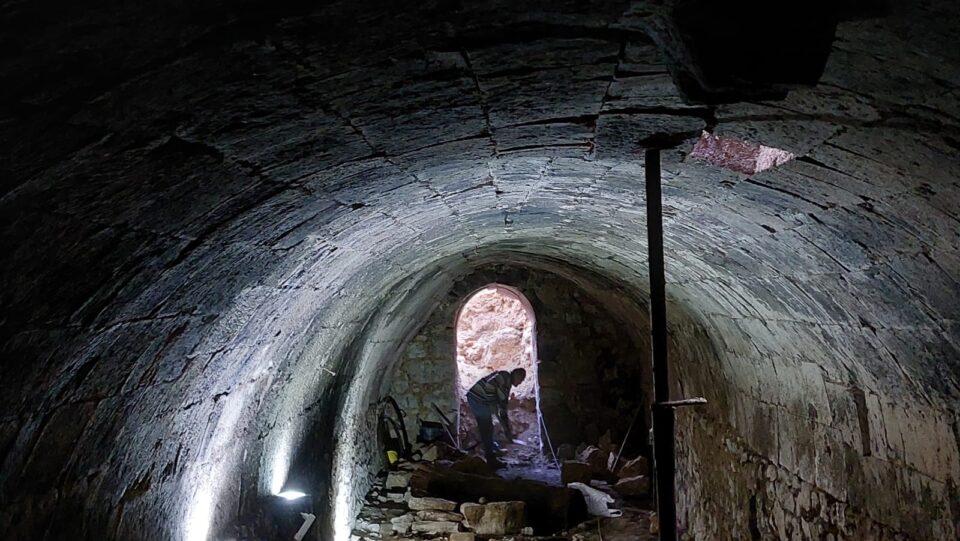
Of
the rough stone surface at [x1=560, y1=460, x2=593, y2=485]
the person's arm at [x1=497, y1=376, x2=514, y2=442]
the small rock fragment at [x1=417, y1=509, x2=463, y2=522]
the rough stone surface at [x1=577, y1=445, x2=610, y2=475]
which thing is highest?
the person's arm at [x1=497, y1=376, x2=514, y2=442]

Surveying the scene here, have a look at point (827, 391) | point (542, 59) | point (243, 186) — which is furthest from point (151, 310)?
point (827, 391)

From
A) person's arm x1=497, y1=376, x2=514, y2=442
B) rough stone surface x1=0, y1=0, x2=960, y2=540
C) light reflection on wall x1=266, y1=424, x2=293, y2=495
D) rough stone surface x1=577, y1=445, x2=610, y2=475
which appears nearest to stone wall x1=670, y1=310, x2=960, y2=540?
rough stone surface x1=0, y1=0, x2=960, y2=540

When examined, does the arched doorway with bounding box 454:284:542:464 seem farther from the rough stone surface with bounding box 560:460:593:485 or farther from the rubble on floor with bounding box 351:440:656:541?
the rubble on floor with bounding box 351:440:656:541

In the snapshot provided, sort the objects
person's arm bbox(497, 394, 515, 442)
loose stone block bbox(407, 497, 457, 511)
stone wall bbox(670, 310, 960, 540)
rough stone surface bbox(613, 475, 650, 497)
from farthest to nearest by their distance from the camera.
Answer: person's arm bbox(497, 394, 515, 442), rough stone surface bbox(613, 475, 650, 497), loose stone block bbox(407, 497, 457, 511), stone wall bbox(670, 310, 960, 540)

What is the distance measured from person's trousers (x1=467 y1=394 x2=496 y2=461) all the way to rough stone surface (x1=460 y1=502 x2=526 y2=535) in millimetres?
3026

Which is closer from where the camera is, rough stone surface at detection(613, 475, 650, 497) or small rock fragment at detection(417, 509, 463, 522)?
small rock fragment at detection(417, 509, 463, 522)

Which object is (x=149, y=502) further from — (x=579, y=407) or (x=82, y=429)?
(x=579, y=407)

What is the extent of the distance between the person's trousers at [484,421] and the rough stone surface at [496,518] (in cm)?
303

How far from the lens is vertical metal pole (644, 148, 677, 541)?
9.70 ft

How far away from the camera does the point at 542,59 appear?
6.30 ft

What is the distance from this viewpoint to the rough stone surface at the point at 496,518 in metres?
7.91

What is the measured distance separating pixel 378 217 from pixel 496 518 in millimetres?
5212

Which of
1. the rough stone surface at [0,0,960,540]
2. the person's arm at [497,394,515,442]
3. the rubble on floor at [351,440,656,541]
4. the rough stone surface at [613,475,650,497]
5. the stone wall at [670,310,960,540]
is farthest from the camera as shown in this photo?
the person's arm at [497,394,515,442]

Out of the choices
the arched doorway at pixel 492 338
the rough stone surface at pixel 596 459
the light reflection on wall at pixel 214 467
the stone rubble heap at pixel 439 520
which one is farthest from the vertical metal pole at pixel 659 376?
the arched doorway at pixel 492 338
